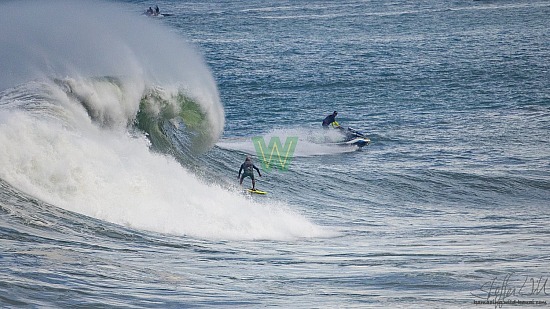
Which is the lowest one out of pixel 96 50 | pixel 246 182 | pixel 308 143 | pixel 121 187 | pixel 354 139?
pixel 121 187

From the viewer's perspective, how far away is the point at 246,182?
24000 millimetres

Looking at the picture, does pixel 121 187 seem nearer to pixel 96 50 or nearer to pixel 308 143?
pixel 96 50

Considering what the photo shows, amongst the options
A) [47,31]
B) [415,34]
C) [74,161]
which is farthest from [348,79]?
[74,161]

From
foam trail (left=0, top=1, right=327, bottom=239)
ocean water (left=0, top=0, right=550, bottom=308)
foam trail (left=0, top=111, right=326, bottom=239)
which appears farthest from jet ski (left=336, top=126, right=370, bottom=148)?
foam trail (left=0, top=111, right=326, bottom=239)

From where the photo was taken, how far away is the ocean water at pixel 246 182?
34.8ft

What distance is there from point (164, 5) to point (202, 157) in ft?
301

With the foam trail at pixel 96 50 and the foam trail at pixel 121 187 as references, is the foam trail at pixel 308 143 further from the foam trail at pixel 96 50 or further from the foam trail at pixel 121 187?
the foam trail at pixel 121 187

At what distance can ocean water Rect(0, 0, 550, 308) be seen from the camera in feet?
34.8

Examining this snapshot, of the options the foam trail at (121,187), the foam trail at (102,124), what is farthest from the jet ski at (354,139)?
the foam trail at (121,187)

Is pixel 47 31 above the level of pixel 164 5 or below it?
below

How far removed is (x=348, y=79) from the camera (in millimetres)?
50750

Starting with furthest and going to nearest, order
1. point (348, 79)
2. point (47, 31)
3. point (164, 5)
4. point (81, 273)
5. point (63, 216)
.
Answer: point (164, 5) < point (348, 79) < point (47, 31) < point (63, 216) < point (81, 273)

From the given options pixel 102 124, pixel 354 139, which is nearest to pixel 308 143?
pixel 354 139

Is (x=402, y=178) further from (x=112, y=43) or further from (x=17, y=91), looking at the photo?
(x=17, y=91)
